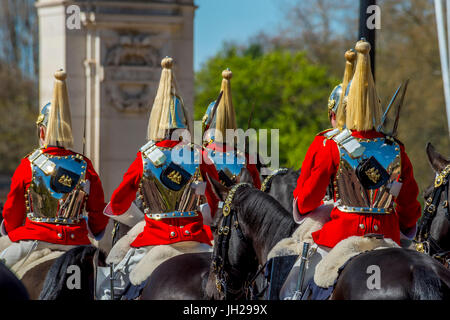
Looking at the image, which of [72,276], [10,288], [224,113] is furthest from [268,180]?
[10,288]

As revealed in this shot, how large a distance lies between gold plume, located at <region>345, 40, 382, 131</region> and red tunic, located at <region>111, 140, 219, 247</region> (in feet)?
4.79

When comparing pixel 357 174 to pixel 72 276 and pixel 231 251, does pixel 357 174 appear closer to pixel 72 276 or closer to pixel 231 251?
pixel 231 251

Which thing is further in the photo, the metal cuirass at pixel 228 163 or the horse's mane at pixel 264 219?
the metal cuirass at pixel 228 163

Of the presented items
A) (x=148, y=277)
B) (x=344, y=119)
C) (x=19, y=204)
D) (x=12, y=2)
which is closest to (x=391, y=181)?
(x=344, y=119)

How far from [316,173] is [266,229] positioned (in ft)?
1.51

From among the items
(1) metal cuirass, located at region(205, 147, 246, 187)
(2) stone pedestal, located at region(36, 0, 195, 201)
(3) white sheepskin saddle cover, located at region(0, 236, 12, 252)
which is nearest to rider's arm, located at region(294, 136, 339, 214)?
(3) white sheepskin saddle cover, located at region(0, 236, 12, 252)

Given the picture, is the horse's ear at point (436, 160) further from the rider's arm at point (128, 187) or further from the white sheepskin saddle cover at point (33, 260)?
the white sheepskin saddle cover at point (33, 260)

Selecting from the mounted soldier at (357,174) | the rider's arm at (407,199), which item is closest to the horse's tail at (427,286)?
the mounted soldier at (357,174)

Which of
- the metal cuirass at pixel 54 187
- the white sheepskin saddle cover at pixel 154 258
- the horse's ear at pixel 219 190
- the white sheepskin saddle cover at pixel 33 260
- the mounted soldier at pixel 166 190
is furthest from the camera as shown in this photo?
the metal cuirass at pixel 54 187

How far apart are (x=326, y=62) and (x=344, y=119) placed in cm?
2716

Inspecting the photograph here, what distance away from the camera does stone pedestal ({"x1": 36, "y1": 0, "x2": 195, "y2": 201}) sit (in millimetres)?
12375

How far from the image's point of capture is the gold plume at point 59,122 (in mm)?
7102

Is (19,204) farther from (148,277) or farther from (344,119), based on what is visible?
(344,119)

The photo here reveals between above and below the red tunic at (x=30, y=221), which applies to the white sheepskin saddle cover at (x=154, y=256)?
below
